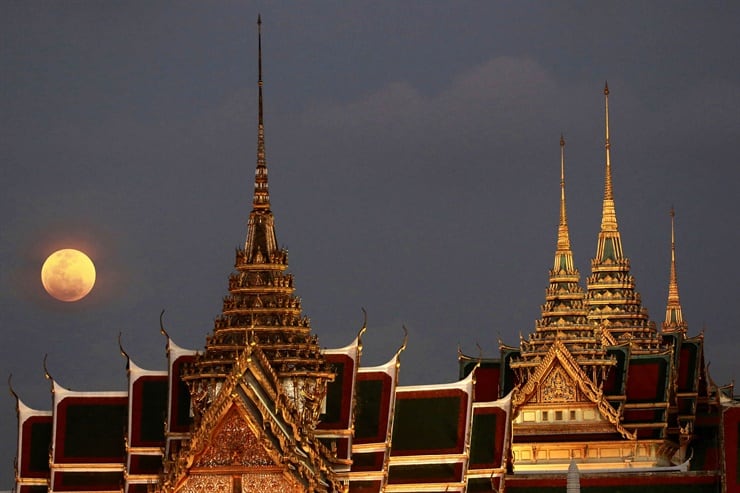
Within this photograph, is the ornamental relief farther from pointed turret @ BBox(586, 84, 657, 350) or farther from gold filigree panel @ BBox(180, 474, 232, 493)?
gold filigree panel @ BBox(180, 474, 232, 493)

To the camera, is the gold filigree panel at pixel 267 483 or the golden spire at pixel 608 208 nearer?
the gold filigree panel at pixel 267 483

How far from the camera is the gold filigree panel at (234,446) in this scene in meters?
53.4

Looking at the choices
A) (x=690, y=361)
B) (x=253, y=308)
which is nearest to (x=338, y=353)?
(x=253, y=308)

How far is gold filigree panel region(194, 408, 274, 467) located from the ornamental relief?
79.4ft

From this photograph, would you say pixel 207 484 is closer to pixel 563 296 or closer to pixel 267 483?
pixel 267 483

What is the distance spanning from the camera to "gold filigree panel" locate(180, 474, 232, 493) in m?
53.7

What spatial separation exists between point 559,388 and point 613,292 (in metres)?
10.7

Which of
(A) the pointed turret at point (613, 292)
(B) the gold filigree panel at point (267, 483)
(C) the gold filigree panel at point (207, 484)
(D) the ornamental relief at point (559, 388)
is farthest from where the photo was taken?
(A) the pointed turret at point (613, 292)

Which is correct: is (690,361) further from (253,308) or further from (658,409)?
(253,308)

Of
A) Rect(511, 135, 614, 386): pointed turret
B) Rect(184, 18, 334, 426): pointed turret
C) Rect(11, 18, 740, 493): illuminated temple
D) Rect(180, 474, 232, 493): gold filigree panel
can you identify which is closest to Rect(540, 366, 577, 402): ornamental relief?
Rect(511, 135, 614, 386): pointed turret

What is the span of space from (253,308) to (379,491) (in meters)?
4.33

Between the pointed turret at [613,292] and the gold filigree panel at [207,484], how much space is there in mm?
32223

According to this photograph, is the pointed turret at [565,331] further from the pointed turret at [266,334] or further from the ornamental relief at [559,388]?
the pointed turret at [266,334]

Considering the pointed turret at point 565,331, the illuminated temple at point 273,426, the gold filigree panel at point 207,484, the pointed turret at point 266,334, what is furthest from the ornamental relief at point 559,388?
the gold filigree panel at point 207,484
